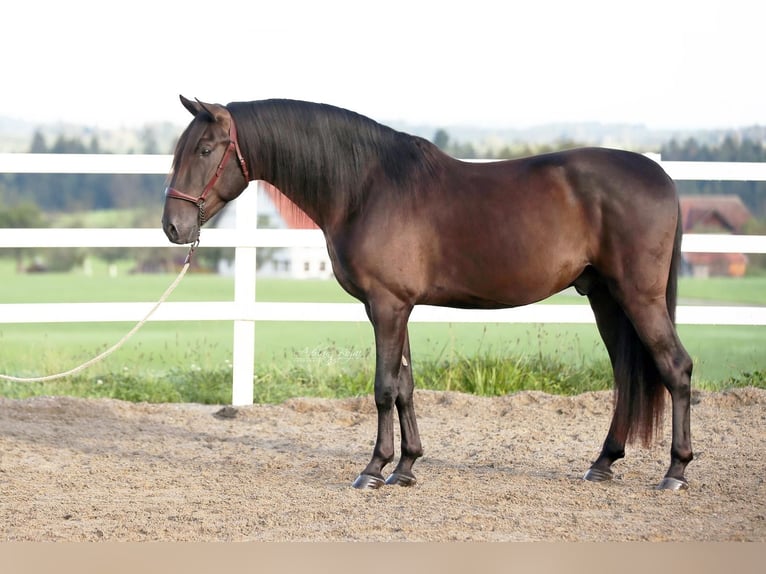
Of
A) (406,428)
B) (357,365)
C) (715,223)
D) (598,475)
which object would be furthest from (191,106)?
(715,223)

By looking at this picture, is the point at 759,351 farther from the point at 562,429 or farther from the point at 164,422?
the point at 164,422

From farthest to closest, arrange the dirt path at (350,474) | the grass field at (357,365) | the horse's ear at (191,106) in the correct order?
1. the grass field at (357,365)
2. the horse's ear at (191,106)
3. the dirt path at (350,474)

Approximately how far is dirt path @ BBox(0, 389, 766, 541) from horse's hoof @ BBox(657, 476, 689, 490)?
0.23 feet

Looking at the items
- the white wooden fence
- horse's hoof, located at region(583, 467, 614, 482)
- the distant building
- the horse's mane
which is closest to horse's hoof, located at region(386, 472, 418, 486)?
horse's hoof, located at region(583, 467, 614, 482)

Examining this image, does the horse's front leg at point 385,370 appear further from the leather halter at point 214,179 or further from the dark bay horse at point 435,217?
the leather halter at point 214,179

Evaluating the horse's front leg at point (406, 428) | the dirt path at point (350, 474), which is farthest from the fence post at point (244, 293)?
the horse's front leg at point (406, 428)

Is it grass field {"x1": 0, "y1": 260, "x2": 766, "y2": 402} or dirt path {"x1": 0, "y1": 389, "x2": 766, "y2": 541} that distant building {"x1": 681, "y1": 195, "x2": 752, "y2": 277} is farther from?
dirt path {"x1": 0, "y1": 389, "x2": 766, "y2": 541}

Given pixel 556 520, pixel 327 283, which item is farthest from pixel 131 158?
pixel 327 283

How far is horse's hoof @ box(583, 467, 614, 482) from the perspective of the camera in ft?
16.7

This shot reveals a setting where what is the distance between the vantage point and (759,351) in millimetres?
8922

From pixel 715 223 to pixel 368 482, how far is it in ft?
68.1

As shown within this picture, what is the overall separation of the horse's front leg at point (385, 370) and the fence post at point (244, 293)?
2.55m

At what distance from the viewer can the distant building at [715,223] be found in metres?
22.9

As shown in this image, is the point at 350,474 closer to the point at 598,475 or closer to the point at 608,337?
the point at 598,475
